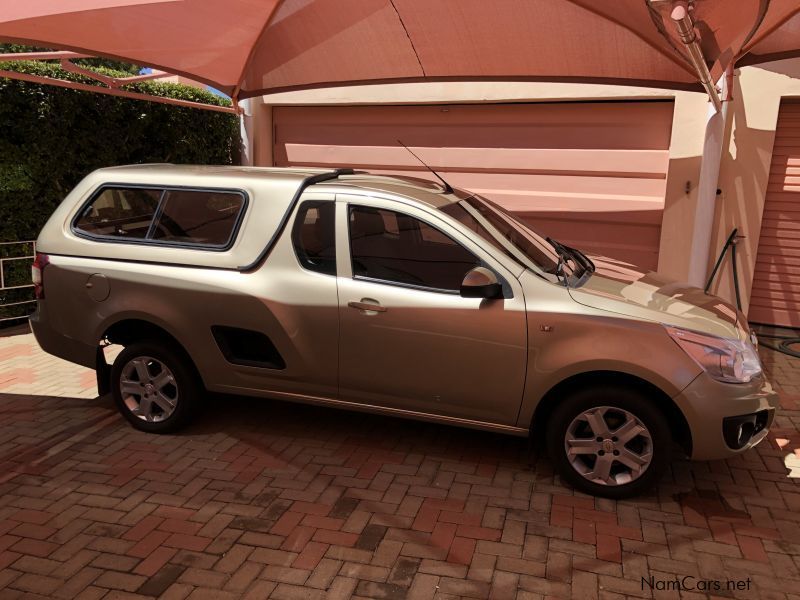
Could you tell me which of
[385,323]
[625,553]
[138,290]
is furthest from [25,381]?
[625,553]

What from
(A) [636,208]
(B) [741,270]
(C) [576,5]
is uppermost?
(C) [576,5]

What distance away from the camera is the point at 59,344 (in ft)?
15.7

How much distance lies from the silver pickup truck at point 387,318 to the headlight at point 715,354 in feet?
0.04

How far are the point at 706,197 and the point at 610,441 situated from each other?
4.60 m

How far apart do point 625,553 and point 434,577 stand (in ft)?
3.36

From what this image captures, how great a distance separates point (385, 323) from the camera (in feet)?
13.1

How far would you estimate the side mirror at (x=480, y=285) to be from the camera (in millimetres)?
3727

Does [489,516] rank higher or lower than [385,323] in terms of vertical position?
lower

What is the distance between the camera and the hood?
3.68 m

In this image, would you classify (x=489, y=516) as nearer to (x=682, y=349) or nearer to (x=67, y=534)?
(x=682, y=349)

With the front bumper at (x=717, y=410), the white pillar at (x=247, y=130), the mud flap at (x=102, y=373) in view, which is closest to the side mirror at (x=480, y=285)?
the front bumper at (x=717, y=410)

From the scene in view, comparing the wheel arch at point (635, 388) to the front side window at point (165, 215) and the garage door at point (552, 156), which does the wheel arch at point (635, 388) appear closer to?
the front side window at point (165, 215)

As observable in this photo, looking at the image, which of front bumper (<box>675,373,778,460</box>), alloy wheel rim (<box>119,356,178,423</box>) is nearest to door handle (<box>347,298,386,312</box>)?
alloy wheel rim (<box>119,356,178,423</box>)

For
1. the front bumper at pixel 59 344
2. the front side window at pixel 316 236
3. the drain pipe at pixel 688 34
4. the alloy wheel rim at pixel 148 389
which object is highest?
the drain pipe at pixel 688 34
